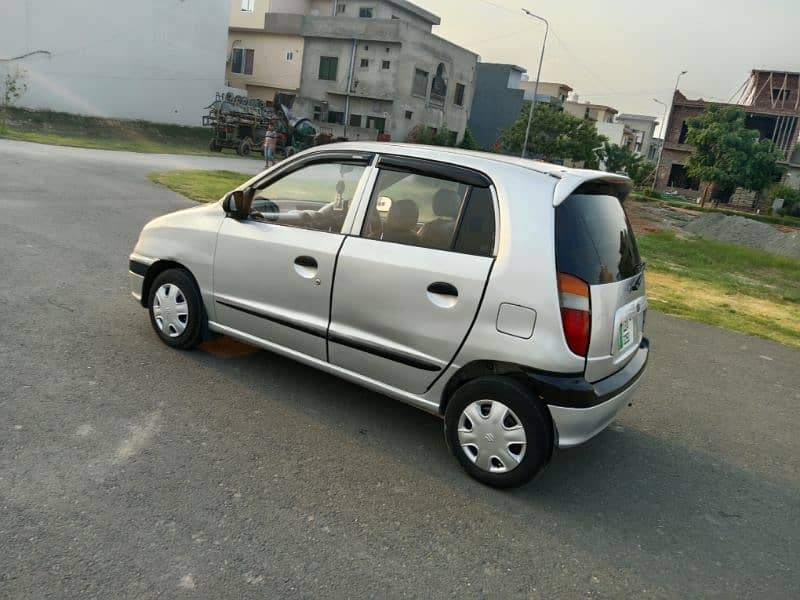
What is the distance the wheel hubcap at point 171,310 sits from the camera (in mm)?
4930

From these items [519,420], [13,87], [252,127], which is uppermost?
[13,87]

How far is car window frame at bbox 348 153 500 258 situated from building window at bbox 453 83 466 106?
44.9m

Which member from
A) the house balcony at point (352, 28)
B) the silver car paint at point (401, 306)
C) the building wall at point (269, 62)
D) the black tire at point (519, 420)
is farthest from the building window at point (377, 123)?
the black tire at point (519, 420)

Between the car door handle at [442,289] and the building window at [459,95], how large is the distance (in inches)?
1792

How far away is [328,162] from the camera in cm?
447

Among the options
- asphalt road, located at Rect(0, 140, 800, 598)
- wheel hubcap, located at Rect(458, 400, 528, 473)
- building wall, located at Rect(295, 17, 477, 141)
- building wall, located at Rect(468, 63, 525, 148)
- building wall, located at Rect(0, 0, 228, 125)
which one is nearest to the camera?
asphalt road, located at Rect(0, 140, 800, 598)

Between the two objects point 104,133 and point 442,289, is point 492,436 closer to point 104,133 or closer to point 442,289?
point 442,289

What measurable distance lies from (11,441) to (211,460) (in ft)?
3.43

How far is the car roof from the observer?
144 inches

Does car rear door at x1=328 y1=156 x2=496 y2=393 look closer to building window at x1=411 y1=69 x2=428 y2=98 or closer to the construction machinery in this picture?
the construction machinery

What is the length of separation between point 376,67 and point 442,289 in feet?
131

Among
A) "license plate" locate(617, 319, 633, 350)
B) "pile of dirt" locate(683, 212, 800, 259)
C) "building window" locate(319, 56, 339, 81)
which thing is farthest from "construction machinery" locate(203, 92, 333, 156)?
"license plate" locate(617, 319, 633, 350)

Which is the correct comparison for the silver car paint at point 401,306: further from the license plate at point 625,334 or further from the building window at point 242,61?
the building window at point 242,61

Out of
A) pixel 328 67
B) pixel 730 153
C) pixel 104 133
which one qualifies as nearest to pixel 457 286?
pixel 104 133
